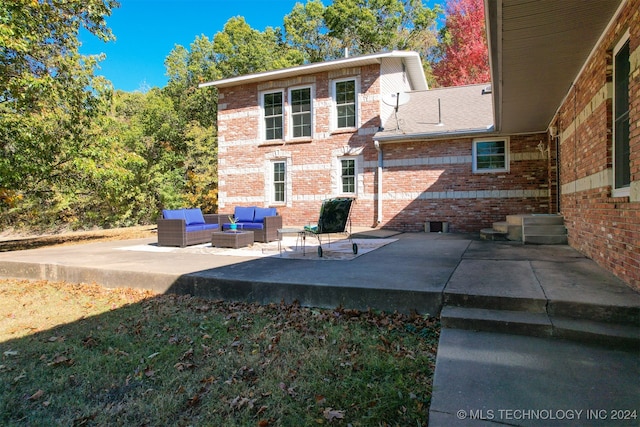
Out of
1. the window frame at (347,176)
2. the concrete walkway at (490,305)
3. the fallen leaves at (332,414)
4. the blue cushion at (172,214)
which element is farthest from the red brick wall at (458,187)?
the fallen leaves at (332,414)

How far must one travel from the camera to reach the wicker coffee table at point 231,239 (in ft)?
25.5

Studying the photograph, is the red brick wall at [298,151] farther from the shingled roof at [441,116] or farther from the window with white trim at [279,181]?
the shingled roof at [441,116]

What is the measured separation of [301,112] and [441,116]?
4951 millimetres

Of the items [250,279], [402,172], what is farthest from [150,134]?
[250,279]

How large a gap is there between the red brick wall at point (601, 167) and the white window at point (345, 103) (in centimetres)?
683

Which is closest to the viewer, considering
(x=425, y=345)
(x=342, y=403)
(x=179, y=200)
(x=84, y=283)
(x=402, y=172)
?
(x=342, y=403)

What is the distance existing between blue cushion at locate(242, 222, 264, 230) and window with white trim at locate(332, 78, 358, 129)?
16.9ft

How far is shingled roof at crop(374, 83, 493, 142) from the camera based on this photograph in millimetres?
10781

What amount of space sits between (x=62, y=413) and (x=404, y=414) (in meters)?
2.20

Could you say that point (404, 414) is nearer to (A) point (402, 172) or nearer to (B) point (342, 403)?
(B) point (342, 403)

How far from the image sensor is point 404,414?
82.7 inches

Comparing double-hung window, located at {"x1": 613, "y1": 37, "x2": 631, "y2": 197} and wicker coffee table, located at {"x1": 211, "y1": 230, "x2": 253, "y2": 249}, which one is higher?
double-hung window, located at {"x1": 613, "y1": 37, "x2": 631, "y2": 197}

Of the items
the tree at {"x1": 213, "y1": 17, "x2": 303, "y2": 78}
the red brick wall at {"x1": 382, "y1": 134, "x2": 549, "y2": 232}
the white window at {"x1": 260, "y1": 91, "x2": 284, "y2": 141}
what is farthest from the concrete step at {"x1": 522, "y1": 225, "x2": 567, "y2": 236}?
the tree at {"x1": 213, "y1": 17, "x2": 303, "y2": 78}

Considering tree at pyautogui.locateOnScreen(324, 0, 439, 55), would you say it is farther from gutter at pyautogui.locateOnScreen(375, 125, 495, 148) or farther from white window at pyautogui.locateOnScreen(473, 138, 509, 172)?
white window at pyautogui.locateOnScreen(473, 138, 509, 172)
